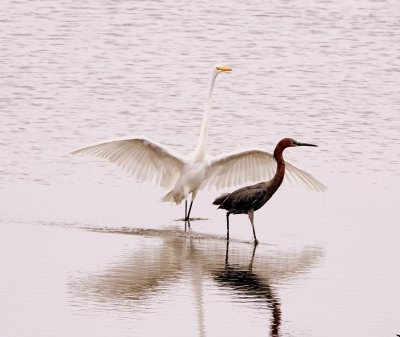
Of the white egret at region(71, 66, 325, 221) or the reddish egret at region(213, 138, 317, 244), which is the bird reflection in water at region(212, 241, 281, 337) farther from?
the white egret at region(71, 66, 325, 221)

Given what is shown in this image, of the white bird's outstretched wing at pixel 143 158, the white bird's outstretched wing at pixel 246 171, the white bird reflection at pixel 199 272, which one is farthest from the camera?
the white bird's outstretched wing at pixel 246 171

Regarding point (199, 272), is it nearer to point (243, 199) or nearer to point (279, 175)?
point (243, 199)

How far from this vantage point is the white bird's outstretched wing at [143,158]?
50.1 feet

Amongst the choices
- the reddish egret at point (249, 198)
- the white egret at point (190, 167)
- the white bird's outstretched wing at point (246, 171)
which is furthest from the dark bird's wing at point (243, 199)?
the white bird's outstretched wing at point (246, 171)

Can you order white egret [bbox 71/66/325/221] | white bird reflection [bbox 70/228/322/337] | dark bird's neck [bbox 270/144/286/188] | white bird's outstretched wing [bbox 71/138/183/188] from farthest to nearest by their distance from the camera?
white egret [bbox 71/66/325/221] → white bird's outstretched wing [bbox 71/138/183/188] → dark bird's neck [bbox 270/144/286/188] → white bird reflection [bbox 70/228/322/337]

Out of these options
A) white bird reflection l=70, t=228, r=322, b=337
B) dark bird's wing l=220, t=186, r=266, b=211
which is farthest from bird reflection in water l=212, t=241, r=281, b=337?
dark bird's wing l=220, t=186, r=266, b=211

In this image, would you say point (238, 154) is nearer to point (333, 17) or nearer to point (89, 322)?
point (89, 322)

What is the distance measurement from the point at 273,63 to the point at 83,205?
11.8 m

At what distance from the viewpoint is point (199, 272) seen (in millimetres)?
12242

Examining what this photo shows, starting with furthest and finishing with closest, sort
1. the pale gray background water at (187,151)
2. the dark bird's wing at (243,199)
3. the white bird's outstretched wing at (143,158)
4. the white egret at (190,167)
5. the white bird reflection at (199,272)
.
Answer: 1. the white egret at (190,167)
2. the white bird's outstretched wing at (143,158)
3. the dark bird's wing at (243,199)
4. the white bird reflection at (199,272)
5. the pale gray background water at (187,151)

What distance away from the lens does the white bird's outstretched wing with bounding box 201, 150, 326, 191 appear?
1570 centimetres

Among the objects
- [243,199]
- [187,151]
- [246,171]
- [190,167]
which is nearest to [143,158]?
[190,167]

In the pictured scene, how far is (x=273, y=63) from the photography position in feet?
87.3

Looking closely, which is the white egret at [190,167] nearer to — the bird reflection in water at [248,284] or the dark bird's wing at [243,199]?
the dark bird's wing at [243,199]
